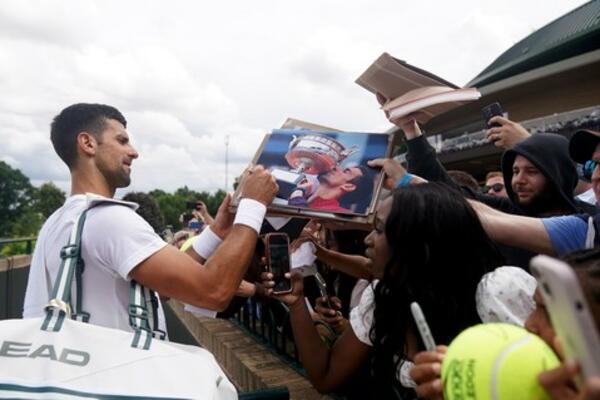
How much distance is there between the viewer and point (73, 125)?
2.01 metres

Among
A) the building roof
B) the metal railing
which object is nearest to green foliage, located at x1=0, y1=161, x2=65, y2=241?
the building roof

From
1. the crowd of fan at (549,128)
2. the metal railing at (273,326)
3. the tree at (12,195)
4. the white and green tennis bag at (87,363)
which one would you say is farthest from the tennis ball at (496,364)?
the tree at (12,195)

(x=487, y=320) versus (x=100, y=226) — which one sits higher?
(x=100, y=226)

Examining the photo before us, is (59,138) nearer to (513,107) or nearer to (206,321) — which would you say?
(206,321)

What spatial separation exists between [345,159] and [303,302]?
66 cm

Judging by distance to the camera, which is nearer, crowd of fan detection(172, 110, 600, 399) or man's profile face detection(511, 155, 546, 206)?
crowd of fan detection(172, 110, 600, 399)

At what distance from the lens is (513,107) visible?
66.5 ft

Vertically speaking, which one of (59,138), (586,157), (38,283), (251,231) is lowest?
(38,283)

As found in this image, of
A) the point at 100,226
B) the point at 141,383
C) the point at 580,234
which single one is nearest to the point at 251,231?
the point at 100,226

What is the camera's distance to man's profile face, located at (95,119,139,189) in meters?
1.99

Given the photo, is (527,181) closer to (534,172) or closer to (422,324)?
(534,172)

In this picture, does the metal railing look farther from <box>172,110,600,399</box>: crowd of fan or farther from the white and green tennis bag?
the white and green tennis bag

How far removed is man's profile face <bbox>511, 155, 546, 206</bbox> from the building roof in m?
18.1

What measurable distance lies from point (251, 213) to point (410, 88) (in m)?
0.93
